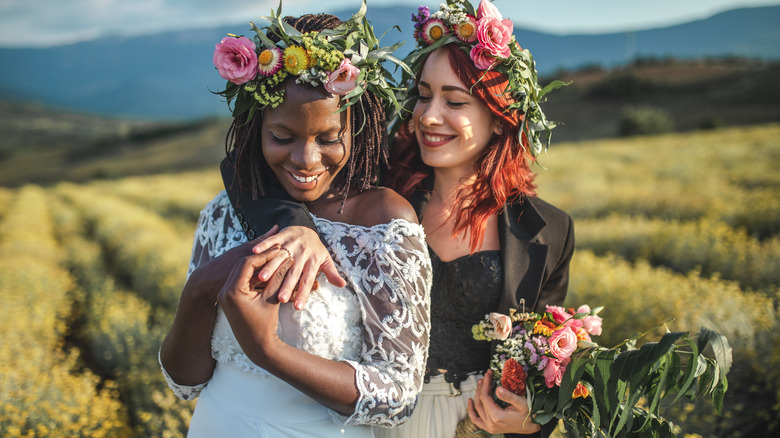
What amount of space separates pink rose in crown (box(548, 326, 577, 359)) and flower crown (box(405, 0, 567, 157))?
981mm

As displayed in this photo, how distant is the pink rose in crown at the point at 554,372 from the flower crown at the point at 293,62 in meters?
1.25

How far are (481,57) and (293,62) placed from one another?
3.27 ft

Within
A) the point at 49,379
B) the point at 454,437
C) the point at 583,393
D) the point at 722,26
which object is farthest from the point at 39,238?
the point at 722,26

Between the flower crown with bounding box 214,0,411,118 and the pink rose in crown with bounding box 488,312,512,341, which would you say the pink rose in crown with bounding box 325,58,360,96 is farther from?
the pink rose in crown with bounding box 488,312,512,341

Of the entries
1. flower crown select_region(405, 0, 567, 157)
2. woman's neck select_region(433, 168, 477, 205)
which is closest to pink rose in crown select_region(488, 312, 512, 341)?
woman's neck select_region(433, 168, 477, 205)

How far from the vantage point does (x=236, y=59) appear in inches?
73.1

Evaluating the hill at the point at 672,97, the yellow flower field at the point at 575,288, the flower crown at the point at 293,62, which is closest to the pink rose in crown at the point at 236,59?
the flower crown at the point at 293,62

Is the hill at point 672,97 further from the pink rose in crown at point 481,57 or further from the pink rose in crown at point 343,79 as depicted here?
the pink rose in crown at point 343,79

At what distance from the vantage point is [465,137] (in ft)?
8.23

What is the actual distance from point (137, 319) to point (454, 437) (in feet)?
15.2

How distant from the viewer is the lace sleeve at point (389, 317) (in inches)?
67.2

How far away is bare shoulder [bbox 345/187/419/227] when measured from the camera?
1893 mm

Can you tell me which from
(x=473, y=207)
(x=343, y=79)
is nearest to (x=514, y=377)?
(x=473, y=207)

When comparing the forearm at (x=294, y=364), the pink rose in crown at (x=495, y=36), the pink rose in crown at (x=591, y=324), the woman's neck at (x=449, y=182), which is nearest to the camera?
the forearm at (x=294, y=364)
